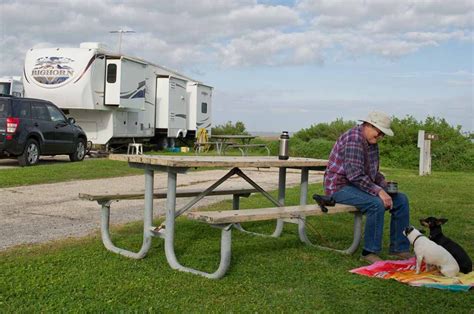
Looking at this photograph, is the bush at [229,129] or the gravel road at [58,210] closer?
the gravel road at [58,210]

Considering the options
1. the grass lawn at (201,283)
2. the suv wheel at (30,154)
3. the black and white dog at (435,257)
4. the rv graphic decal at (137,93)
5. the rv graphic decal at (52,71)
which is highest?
the rv graphic decal at (52,71)

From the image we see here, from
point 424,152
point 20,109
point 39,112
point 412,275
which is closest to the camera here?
point 412,275

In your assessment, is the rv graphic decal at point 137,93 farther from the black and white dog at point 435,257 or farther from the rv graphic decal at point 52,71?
the black and white dog at point 435,257

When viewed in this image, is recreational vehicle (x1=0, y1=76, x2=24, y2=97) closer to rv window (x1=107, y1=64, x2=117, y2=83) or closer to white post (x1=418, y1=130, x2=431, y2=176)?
rv window (x1=107, y1=64, x2=117, y2=83)

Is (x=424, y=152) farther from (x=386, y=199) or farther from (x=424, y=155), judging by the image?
(x=386, y=199)

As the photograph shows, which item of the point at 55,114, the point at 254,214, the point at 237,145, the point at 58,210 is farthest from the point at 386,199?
the point at 55,114

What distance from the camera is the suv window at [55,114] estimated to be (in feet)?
Result: 45.8

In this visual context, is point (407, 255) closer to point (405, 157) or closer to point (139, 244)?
point (139, 244)

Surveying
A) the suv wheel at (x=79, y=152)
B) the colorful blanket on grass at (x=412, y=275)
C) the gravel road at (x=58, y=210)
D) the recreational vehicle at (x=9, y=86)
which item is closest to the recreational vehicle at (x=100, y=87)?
the suv wheel at (x=79, y=152)

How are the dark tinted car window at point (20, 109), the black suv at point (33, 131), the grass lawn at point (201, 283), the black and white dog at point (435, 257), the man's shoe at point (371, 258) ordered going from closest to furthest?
the grass lawn at point (201, 283) < the black and white dog at point (435, 257) < the man's shoe at point (371, 258) < the black suv at point (33, 131) < the dark tinted car window at point (20, 109)

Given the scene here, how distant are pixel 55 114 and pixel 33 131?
1216mm

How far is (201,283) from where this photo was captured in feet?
13.5

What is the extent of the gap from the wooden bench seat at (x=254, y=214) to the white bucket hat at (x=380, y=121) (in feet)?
2.39

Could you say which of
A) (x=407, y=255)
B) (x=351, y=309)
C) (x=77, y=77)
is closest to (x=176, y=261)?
(x=351, y=309)
